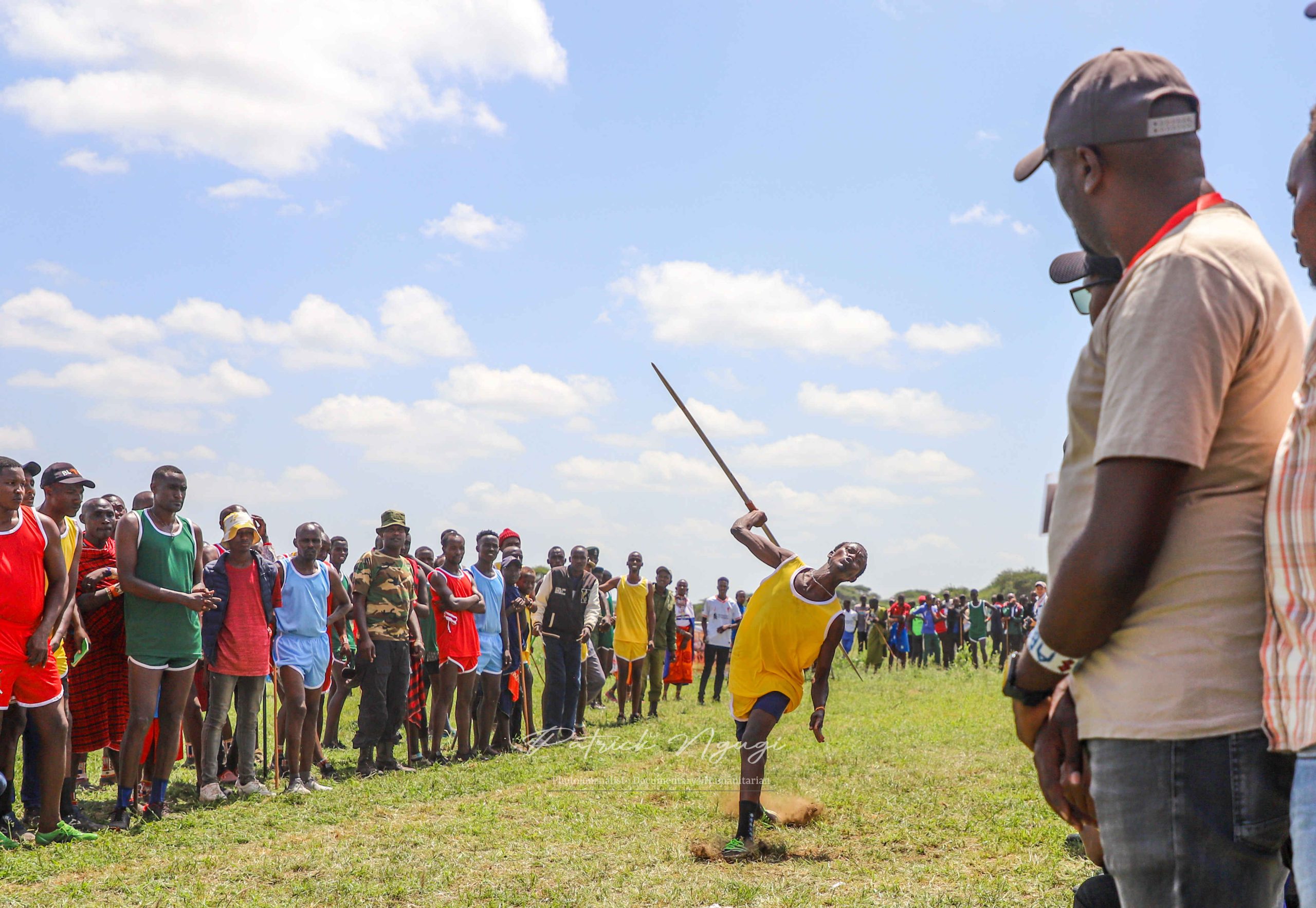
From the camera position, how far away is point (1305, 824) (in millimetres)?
1464

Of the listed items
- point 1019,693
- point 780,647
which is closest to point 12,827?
point 780,647

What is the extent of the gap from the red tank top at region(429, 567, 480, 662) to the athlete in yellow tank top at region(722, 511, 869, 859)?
447 centimetres

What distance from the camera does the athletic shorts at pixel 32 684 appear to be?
6469 mm

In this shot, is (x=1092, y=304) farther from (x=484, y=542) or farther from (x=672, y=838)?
(x=484, y=542)

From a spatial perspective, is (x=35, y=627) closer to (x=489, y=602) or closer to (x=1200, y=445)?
(x=489, y=602)

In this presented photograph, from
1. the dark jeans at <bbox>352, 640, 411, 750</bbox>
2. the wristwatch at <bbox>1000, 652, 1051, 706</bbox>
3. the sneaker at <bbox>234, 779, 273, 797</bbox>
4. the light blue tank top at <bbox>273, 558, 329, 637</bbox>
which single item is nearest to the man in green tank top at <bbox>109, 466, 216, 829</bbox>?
the sneaker at <bbox>234, 779, 273, 797</bbox>

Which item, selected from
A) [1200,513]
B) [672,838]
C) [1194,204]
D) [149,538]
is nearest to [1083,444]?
[1200,513]

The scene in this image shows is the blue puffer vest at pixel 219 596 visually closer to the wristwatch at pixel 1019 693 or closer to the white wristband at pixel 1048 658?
the wristwatch at pixel 1019 693

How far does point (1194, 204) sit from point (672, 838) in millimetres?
5862

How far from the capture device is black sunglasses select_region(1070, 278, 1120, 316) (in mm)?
2551

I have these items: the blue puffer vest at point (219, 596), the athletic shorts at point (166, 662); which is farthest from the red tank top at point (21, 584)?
the blue puffer vest at point (219, 596)

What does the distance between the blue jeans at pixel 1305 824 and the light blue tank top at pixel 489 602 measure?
1015 cm

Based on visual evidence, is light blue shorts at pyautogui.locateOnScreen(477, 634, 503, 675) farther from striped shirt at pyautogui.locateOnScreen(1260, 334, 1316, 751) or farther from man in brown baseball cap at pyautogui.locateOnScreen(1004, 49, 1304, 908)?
striped shirt at pyautogui.locateOnScreen(1260, 334, 1316, 751)

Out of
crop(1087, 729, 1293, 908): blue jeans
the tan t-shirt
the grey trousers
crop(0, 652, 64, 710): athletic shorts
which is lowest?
the grey trousers
